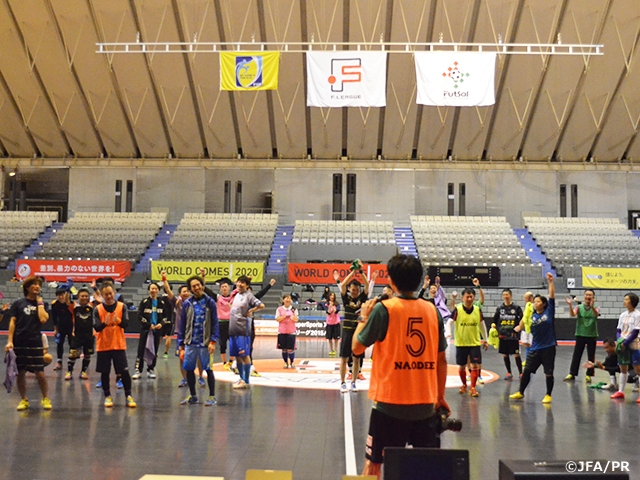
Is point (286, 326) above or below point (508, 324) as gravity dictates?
below

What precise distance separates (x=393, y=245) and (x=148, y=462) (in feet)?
68.8

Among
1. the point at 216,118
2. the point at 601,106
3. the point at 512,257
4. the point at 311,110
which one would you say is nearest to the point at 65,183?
the point at 216,118

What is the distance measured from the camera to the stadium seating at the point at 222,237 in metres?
26.2

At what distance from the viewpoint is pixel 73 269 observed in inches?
977

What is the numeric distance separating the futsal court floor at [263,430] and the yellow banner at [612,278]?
13.5m

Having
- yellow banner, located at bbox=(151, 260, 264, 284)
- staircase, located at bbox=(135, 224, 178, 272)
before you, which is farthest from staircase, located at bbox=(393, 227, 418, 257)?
staircase, located at bbox=(135, 224, 178, 272)

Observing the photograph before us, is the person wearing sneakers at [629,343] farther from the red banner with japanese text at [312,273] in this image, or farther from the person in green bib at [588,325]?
the red banner with japanese text at [312,273]

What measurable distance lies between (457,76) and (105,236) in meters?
17.4

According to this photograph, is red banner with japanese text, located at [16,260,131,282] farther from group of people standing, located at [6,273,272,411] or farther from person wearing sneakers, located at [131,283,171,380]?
group of people standing, located at [6,273,272,411]

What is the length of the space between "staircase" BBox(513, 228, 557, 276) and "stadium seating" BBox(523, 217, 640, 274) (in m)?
0.18

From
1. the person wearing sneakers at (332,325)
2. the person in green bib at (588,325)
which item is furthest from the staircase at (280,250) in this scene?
the person in green bib at (588,325)

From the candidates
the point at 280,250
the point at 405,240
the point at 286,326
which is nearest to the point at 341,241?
the point at 280,250

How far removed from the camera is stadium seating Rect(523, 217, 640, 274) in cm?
2577

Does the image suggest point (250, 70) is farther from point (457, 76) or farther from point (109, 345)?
point (109, 345)
